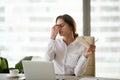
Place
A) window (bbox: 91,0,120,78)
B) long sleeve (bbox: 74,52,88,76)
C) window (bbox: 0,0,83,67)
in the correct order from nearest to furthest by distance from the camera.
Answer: long sleeve (bbox: 74,52,88,76) → window (bbox: 91,0,120,78) → window (bbox: 0,0,83,67)

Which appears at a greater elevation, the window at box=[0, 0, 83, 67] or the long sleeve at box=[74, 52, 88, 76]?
the window at box=[0, 0, 83, 67]

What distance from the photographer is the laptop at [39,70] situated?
1.70 m

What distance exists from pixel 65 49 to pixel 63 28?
0.65 feet

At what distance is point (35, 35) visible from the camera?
3301 mm

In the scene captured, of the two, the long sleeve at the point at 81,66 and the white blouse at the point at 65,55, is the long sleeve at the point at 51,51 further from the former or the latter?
the long sleeve at the point at 81,66

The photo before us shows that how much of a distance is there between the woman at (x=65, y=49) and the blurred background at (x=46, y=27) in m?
0.87

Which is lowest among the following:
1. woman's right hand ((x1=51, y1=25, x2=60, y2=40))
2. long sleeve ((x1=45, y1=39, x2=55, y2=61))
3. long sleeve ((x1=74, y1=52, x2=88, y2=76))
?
long sleeve ((x1=74, y1=52, x2=88, y2=76))

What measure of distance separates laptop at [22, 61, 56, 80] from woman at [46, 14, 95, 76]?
1.62 feet

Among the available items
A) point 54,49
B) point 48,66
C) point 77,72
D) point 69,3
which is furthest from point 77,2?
point 48,66

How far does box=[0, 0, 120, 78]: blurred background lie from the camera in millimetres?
3123

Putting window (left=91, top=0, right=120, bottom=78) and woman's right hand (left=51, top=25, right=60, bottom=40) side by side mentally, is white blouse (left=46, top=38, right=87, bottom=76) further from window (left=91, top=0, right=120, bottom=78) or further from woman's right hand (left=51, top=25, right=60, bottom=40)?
window (left=91, top=0, right=120, bottom=78)

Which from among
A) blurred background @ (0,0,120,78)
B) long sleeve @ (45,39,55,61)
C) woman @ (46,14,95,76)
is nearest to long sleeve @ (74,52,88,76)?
woman @ (46,14,95,76)

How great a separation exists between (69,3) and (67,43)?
1017 millimetres

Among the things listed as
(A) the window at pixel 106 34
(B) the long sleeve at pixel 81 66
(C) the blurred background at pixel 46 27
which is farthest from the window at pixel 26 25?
(B) the long sleeve at pixel 81 66
